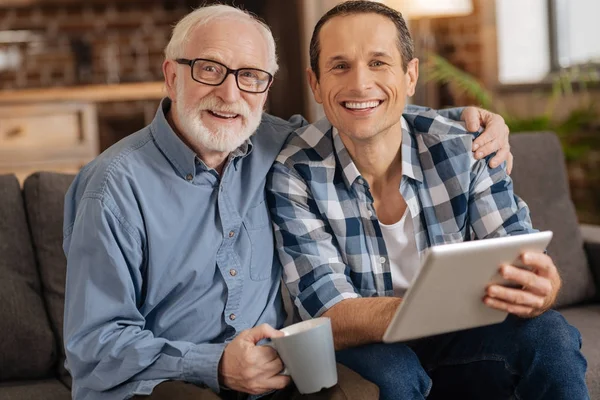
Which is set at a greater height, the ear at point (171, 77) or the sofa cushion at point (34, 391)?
the ear at point (171, 77)

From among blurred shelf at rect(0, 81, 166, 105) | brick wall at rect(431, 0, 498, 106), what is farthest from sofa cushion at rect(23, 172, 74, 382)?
brick wall at rect(431, 0, 498, 106)

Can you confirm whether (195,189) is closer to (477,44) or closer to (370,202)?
(370,202)

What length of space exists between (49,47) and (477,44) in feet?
8.14

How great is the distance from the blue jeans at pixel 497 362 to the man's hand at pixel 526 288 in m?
0.08

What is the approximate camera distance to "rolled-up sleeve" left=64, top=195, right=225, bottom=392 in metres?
1.55

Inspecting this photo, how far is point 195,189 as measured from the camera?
5.71 ft

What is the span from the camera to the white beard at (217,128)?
5.71 feet

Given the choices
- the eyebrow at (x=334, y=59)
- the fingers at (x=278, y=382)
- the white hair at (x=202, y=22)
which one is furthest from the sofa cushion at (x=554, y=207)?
the fingers at (x=278, y=382)

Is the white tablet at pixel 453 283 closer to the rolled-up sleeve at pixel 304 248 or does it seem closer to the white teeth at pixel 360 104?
the rolled-up sleeve at pixel 304 248

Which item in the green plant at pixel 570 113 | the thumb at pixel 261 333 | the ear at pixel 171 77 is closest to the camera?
the thumb at pixel 261 333

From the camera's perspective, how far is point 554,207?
2.42m

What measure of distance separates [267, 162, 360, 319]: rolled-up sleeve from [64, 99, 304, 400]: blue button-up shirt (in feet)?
0.10

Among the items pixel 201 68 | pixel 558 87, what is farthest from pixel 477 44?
pixel 201 68

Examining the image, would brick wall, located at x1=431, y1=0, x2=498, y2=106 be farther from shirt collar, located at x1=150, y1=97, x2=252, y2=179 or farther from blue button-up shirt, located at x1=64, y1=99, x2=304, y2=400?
shirt collar, located at x1=150, y1=97, x2=252, y2=179
